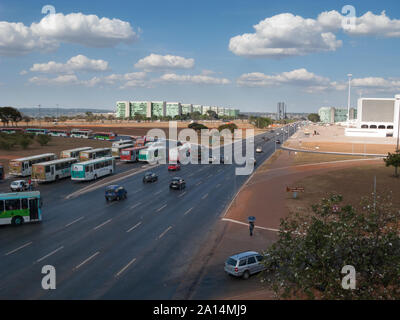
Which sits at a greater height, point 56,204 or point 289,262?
point 289,262

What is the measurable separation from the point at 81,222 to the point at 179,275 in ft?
43.7

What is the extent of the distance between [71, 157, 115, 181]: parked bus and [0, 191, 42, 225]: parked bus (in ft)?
60.7

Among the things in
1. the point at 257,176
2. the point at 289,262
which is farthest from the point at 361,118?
the point at 289,262

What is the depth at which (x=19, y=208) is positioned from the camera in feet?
96.5

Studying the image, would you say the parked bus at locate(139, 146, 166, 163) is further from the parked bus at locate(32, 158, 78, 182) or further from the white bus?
the parked bus at locate(32, 158, 78, 182)

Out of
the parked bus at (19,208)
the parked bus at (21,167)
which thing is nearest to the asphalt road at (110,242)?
the parked bus at (19,208)

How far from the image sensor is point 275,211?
33688 mm

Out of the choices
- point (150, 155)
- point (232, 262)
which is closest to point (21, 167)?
point (150, 155)

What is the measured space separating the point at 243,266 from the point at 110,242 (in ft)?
32.7

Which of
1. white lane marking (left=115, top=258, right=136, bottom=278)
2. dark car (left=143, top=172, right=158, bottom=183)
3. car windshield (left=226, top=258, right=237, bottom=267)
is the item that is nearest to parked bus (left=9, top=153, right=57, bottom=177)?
dark car (left=143, top=172, right=158, bottom=183)

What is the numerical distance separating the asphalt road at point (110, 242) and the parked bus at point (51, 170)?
128 inches

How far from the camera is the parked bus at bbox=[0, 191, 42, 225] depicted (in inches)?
1146
